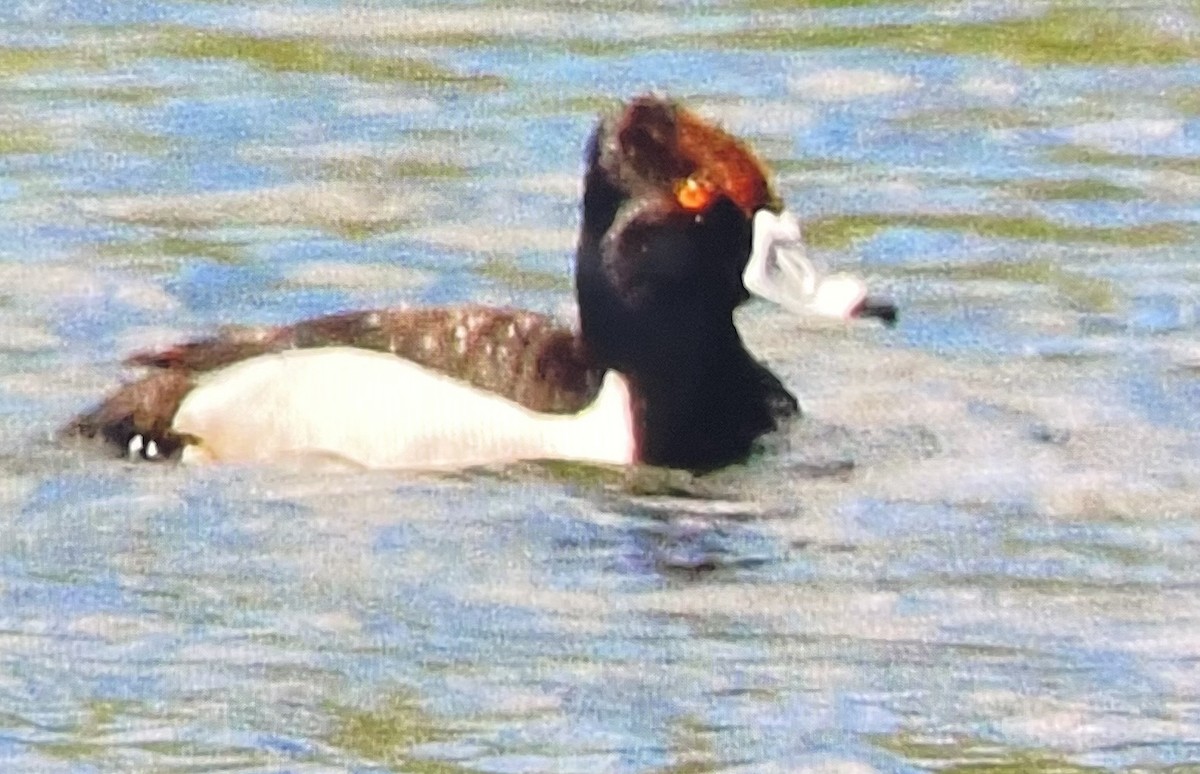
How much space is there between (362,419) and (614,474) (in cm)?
28

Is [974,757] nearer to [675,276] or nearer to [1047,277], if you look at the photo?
[675,276]

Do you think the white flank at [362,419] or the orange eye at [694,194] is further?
the orange eye at [694,194]

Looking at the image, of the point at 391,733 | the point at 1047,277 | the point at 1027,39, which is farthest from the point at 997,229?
the point at 391,733

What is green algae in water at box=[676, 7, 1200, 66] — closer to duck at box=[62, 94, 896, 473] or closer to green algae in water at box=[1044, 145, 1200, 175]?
green algae in water at box=[1044, 145, 1200, 175]

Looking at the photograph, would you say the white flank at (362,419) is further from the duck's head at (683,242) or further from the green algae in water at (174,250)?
the green algae in water at (174,250)

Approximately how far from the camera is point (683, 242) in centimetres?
389

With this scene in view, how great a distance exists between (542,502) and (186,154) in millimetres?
747

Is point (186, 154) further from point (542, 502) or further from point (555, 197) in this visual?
point (542, 502)

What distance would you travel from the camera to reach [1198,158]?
406cm

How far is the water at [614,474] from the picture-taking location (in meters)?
3.16

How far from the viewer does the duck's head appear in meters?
3.84

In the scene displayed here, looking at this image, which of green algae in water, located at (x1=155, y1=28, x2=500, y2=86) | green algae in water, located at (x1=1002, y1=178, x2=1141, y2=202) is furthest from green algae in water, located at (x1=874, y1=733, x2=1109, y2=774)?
green algae in water, located at (x1=155, y1=28, x2=500, y2=86)

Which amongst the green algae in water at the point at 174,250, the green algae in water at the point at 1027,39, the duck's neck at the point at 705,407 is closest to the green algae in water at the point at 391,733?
the duck's neck at the point at 705,407

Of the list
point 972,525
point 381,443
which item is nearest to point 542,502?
point 381,443
